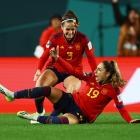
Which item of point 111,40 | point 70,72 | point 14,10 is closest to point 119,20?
Answer: point 111,40

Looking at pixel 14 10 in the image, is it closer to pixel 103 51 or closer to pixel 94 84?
pixel 103 51

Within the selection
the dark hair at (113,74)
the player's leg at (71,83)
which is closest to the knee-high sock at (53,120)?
the dark hair at (113,74)

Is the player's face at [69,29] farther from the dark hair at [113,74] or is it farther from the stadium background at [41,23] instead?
the stadium background at [41,23]

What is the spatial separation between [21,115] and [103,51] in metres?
7.10

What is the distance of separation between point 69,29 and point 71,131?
2170 mm

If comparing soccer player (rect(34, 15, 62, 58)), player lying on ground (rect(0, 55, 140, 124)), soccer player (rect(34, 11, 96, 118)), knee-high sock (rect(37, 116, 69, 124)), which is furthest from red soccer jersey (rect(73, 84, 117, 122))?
soccer player (rect(34, 15, 62, 58))

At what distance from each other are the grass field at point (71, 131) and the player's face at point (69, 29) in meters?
1.34

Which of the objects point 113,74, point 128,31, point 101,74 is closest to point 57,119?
point 101,74

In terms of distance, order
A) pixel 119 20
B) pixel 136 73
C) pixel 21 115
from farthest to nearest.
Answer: pixel 119 20 < pixel 136 73 < pixel 21 115

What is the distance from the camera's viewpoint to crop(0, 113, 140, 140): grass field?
9.99 metres

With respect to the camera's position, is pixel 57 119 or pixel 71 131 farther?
pixel 57 119

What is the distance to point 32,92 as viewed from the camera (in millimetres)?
11219

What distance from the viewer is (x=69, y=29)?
1224cm

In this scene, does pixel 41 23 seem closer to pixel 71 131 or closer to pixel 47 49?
pixel 47 49
